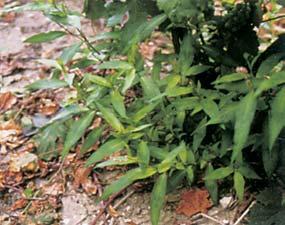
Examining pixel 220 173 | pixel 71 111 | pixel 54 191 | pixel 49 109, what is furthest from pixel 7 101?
pixel 220 173

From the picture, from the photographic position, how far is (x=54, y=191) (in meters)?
2.12

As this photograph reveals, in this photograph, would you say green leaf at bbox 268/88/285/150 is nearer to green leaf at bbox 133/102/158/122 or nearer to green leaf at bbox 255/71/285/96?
green leaf at bbox 255/71/285/96

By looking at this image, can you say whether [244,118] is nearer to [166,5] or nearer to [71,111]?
[166,5]

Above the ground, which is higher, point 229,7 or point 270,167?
point 229,7

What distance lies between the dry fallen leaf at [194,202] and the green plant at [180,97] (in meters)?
0.05

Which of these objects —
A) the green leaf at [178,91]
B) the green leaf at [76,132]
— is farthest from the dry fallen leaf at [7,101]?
the green leaf at [178,91]

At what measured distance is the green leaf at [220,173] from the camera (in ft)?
5.83

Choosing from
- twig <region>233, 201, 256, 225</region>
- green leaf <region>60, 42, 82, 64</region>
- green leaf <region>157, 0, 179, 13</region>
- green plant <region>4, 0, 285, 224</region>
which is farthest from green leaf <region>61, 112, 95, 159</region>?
twig <region>233, 201, 256, 225</region>

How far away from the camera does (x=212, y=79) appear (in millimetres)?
2023

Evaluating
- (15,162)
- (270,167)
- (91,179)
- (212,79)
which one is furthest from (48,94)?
(270,167)

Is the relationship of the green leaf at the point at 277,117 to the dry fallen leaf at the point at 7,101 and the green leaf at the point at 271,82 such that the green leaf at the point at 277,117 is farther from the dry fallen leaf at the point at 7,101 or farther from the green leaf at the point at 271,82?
the dry fallen leaf at the point at 7,101

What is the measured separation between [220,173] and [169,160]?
0.53 feet

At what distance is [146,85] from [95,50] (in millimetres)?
269

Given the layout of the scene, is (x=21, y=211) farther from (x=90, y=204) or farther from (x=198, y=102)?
(x=198, y=102)
